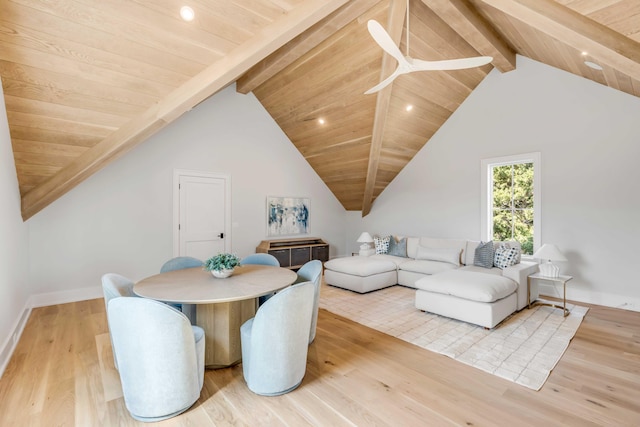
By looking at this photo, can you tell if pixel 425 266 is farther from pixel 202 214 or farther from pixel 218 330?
pixel 202 214

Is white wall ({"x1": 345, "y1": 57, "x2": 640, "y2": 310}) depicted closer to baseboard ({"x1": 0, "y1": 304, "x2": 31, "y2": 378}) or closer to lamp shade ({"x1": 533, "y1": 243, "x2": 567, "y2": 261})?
lamp shade ({"x1": 533, "y1": 243, "x2": 567, "y2": 261})

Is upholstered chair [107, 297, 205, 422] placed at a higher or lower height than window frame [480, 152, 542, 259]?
lower

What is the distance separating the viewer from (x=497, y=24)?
12.7 ft

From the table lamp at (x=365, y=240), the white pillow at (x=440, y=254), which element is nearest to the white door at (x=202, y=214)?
the table lamp at (x=365, y=240)

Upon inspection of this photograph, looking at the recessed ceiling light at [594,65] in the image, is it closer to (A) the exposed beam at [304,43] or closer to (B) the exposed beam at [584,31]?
(B) the exposed beam at [584,31]

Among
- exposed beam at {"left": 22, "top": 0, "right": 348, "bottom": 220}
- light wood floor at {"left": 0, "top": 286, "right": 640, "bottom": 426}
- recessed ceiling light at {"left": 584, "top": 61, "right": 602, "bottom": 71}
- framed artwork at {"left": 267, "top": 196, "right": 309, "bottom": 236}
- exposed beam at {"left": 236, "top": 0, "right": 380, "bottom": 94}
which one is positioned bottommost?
light wood floor at {"left": 0, "top": 286, "right": 640, "bottom": 426}

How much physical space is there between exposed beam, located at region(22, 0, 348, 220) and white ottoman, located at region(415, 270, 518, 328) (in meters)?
3.28

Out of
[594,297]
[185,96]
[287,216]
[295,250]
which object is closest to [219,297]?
[185,96]

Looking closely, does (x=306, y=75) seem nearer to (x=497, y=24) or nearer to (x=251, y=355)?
(x=497, y=24)

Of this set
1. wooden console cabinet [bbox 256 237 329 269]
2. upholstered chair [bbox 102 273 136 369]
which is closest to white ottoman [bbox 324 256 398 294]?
wooden console cabinet [bbox 256 237 329 269]

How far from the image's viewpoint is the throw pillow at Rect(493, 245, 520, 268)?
4.19 m

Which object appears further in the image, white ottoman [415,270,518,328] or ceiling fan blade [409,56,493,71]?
white ottoman [415,270,518,328]

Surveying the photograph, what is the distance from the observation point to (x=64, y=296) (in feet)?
13.8

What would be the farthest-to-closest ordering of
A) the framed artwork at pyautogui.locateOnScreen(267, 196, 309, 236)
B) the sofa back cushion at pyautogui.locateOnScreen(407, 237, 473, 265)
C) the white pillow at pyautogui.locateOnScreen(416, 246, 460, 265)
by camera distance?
the framed artwork at pyautogui.locateOnScreen(267, 196, 309, 236)
the sofa back cushion at pyautogui.locateOnScreen(407, 237, 473, 265)
the white pillow at pyautogui.locateOnScreen(416, 246, 460, 265)
